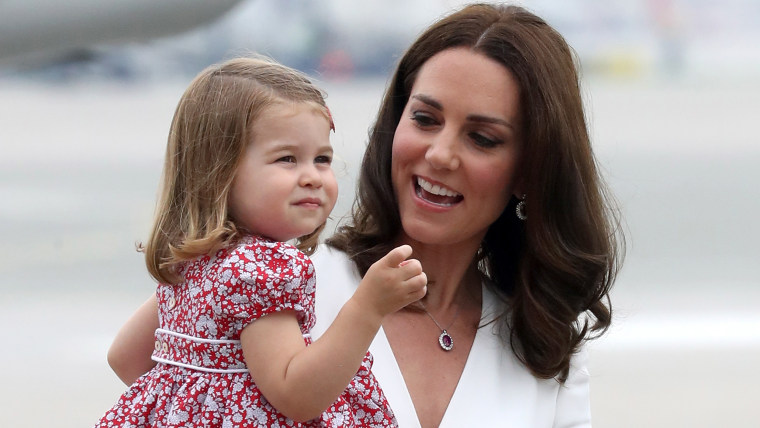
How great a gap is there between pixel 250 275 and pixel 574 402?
75 cm

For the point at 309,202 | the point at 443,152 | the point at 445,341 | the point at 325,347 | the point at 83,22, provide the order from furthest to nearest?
1. the point at 83,22
2. the point at 445,341
3. the point at 443,152
4. the point at 309,202
5. the point at 325,347

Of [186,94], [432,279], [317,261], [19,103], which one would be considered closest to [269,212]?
[186,94]

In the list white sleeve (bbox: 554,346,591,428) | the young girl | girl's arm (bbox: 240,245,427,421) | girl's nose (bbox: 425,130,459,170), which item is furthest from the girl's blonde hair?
white sleeve (bbox: 554,346,591,428)

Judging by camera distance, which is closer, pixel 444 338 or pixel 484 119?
pixel 484 119

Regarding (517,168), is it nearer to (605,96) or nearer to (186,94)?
(186,94)

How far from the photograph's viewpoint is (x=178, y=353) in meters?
1.56

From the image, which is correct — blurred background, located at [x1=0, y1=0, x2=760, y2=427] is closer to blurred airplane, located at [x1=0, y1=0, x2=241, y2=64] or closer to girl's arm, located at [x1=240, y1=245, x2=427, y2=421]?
blurred airplane, located at [x1=0, y1=0, x2=241, y2=64]

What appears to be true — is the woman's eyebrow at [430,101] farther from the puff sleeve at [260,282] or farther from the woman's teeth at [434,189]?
the puff sleeve at [260,282]

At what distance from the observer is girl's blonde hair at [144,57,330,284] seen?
151 centimetres

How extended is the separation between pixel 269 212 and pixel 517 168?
0.59 meters

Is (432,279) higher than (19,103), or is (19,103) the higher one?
(19,103)

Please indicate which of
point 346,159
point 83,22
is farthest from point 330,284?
point 346,159

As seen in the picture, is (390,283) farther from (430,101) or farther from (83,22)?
(83,22)

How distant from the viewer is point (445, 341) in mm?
1990
